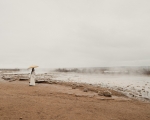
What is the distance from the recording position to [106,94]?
1009 cm

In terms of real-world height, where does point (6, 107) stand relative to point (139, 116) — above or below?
above

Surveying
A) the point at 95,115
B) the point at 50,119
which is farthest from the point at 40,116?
the point at 95,115

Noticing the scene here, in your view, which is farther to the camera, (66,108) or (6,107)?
(66,108)

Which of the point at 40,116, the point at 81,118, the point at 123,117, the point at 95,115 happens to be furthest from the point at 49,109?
the point at 123,117

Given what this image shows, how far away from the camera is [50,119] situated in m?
5.14

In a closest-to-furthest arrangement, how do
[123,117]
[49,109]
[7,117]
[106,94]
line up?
[7,117], [123,117], [49,109], [106,94]

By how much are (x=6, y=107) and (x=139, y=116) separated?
6.63 m

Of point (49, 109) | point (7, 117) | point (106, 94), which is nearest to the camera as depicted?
point (7, 117)

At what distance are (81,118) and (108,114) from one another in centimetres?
153

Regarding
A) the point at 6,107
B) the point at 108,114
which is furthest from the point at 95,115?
the point at 6,107

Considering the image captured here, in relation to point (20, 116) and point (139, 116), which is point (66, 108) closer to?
point (20, 116)

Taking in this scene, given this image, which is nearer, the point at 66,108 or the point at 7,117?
the point at 7,117

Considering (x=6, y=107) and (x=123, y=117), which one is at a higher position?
(x=6, y=107)

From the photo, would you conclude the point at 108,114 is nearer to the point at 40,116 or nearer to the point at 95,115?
the point at 95,115
